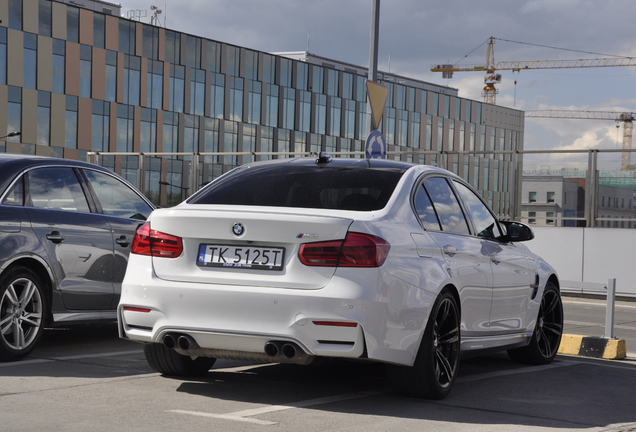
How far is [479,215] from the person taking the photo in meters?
6.95

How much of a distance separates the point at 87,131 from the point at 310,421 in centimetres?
5077

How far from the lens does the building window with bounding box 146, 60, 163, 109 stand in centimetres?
5634

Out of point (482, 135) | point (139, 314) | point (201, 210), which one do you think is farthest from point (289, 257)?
point (482, 135)

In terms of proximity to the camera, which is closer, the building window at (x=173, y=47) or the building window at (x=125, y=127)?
the building window at (x=125, y=127)

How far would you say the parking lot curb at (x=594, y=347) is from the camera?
27.7ft

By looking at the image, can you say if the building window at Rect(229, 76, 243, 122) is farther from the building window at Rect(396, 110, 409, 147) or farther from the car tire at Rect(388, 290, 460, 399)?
the car tire at Rect(388, 290, 460, 399)

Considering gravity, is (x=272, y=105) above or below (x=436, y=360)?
above

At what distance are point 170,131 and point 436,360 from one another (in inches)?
2130

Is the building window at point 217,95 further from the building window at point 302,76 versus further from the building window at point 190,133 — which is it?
the building window at point 302,76

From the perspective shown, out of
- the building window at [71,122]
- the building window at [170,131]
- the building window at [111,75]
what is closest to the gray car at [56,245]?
the building window at [71,122]

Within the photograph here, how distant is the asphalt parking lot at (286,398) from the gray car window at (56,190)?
123cm

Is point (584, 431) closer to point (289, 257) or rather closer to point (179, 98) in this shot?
point (289, 257)

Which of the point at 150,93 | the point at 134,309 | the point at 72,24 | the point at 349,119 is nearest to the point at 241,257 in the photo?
the point at 134,309

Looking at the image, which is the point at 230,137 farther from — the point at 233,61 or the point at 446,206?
the point at 446,206
